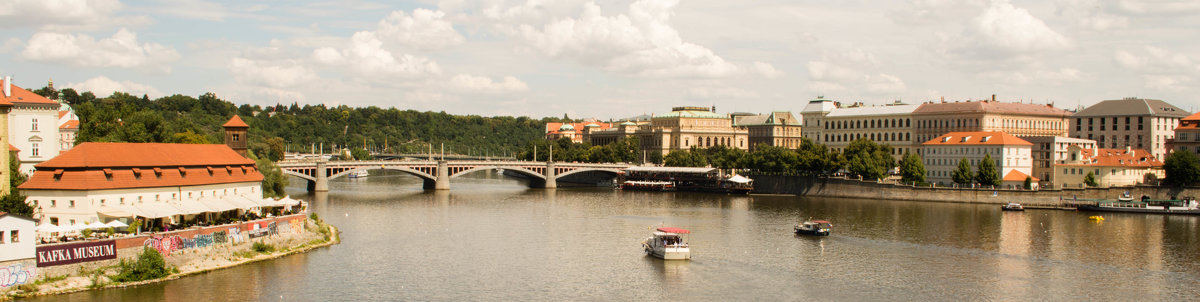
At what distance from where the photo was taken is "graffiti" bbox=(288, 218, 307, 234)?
6228cm

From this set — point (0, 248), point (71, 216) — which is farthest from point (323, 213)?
point (0, 248)

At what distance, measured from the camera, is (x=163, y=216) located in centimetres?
5297

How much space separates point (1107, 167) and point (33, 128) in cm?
10298

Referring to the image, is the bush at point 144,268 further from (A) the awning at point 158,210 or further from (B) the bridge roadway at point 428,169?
(B) the bridge roadway at point 428,169

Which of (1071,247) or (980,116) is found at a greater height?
(980,116)

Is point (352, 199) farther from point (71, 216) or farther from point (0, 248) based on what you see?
point (0, 248)

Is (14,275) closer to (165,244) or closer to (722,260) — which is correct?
(165,244)

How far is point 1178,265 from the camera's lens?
60.7 meters

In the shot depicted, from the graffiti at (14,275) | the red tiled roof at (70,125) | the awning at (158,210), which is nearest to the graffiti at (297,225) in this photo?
the awning at (158,210)

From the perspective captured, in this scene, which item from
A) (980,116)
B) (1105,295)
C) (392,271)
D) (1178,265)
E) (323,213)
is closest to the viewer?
(1105,295)

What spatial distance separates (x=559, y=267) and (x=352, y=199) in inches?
2212

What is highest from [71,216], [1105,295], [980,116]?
[980,116]

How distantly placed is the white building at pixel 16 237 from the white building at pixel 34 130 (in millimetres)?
29342

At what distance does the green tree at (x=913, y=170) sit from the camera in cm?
11288
